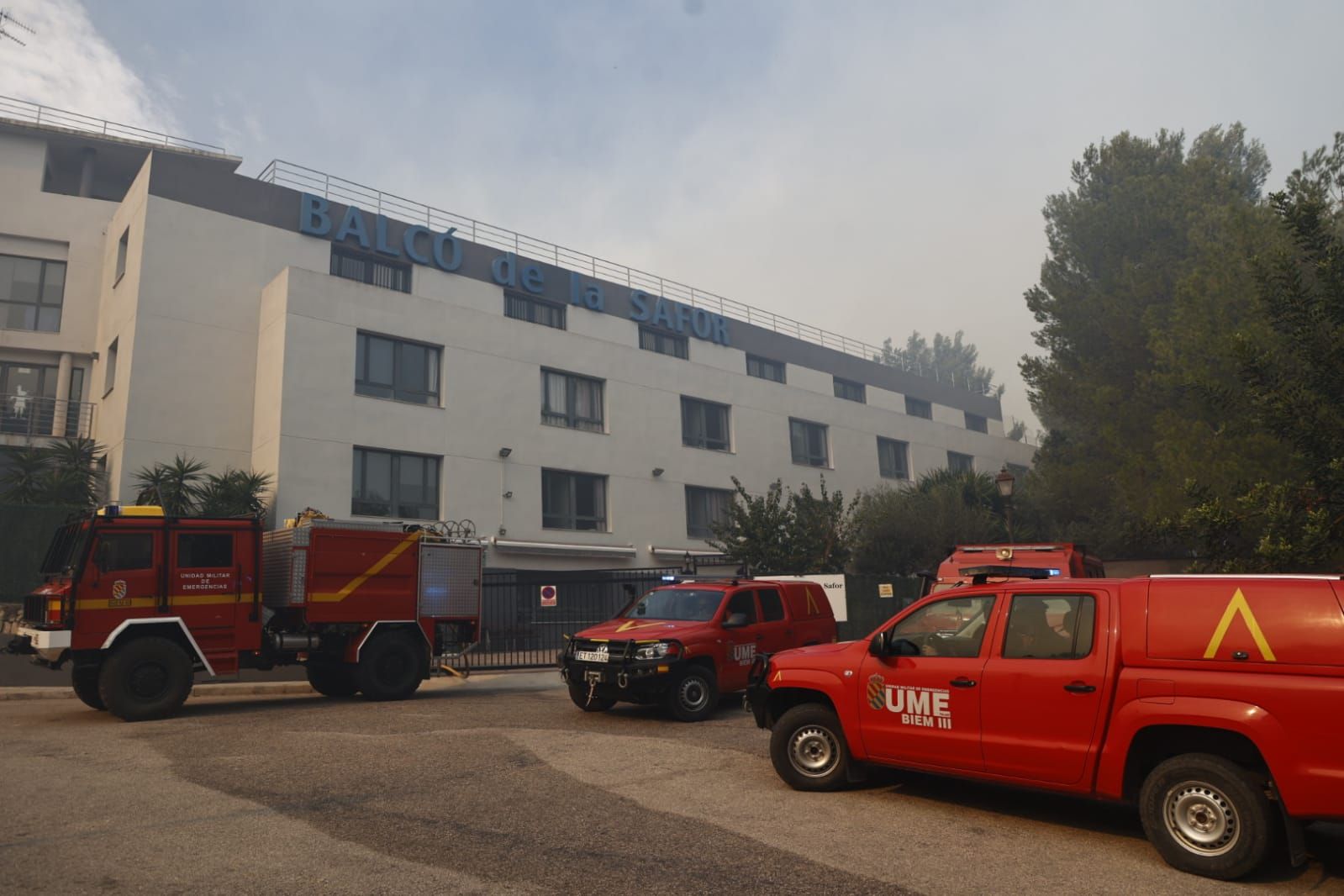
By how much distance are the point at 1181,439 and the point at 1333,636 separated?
15.8m

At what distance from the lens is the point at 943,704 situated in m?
6.24

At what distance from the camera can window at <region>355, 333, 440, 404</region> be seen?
2430cm

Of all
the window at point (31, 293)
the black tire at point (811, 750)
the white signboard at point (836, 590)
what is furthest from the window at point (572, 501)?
the black tire at point (811, 750)

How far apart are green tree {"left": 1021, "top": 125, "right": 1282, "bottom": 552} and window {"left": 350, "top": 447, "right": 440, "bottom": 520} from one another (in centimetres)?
1771

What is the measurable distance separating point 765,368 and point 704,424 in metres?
6.08

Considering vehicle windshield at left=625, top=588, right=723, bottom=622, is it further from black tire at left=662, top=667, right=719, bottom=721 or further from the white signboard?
the white signboard

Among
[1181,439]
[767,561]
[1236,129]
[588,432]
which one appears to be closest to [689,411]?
[588,432]

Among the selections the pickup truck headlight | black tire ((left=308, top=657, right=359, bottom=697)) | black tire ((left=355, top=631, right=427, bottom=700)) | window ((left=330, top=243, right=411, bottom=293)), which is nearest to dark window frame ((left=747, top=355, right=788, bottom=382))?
window ((left=330, top=243, right=411, bottom=293))

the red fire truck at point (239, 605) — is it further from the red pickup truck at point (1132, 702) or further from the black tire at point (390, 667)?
the red pickup truck at point (1132, 702)

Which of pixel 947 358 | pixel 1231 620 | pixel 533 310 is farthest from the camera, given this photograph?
pixel 947 358

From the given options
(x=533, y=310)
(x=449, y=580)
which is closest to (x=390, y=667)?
(x=449, y=580)

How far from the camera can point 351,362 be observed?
933 inches

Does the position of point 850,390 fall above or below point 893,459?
above

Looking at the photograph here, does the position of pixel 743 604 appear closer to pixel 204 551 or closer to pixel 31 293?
pixel 204 551
